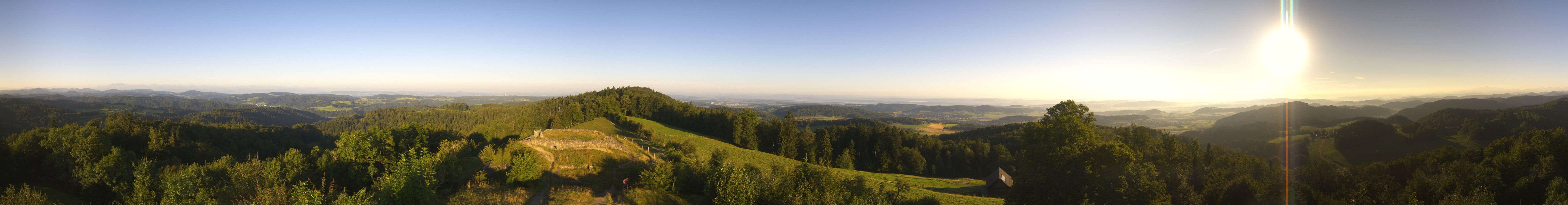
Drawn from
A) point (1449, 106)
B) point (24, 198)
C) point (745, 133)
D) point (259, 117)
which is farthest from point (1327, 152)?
point (259, 117)

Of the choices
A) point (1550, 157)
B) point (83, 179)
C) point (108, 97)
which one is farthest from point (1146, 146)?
point (108, 97)

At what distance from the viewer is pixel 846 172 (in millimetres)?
41812

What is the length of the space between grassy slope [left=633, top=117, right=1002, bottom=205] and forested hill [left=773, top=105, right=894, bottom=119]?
83.4m

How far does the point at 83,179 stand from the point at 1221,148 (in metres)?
66.6

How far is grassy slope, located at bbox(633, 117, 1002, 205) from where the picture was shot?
30.4 meters

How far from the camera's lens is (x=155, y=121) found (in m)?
46.2

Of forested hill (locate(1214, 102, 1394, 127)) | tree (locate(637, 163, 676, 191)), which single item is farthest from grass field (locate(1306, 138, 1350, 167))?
tree (locate(637, 163, 676, 191))

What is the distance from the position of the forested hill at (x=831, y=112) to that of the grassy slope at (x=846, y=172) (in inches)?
3283

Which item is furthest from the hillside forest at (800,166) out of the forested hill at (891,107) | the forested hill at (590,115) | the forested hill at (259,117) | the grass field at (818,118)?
the forested hill at (891,107)

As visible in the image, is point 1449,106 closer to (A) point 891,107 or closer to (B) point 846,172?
(B) point 846,172

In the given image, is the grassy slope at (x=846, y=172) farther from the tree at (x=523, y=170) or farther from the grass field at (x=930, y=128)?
the grass field at (x=930, y=128)

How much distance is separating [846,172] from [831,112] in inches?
4402

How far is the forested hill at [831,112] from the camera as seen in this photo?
463 ft

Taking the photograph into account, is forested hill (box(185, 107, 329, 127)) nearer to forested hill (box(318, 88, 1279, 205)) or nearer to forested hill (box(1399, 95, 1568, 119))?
forested hill (box(318, 88, 1279, 205))
